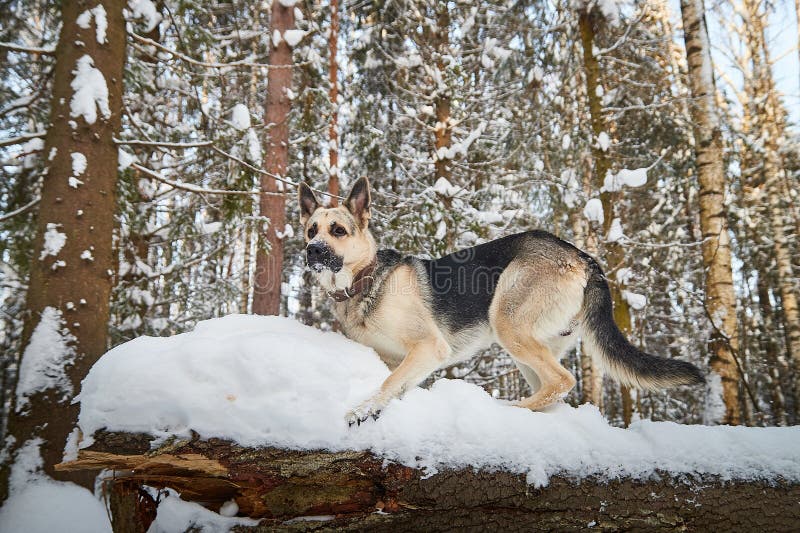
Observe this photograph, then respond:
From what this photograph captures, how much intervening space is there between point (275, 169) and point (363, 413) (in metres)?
6.49

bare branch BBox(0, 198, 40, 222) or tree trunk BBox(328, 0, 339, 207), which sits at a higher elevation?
tree trunk BBox(328, 0, 339, 207)

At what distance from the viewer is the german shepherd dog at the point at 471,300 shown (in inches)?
142

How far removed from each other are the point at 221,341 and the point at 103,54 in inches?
152

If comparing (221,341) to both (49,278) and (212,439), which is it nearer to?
(212,439)

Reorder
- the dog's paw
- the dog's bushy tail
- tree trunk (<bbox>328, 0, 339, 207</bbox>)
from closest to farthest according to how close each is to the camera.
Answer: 1. the dog's paw
2. the dog's bushy tail
3. tree trunk (<bbox>328, 0, 339, 207</bbox>)

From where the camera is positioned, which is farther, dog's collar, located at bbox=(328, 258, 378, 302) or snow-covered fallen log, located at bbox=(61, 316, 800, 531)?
dog's collar, located at bbox=(328, 258, 378, 302)

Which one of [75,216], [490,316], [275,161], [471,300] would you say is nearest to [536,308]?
[490,316]

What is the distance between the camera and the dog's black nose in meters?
3.80

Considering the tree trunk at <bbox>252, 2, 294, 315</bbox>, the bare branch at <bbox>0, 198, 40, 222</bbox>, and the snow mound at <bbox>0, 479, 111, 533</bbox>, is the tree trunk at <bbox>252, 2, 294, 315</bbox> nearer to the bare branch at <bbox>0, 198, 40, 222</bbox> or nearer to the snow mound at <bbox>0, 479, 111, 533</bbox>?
the bare branch at <bbox>0, 198, 40, 222</bbox>

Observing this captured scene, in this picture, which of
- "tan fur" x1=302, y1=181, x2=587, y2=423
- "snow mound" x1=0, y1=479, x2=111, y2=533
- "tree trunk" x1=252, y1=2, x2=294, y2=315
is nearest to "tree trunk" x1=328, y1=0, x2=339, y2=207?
"tree trunk" x1=252, y1=2, x2=294, y2=315

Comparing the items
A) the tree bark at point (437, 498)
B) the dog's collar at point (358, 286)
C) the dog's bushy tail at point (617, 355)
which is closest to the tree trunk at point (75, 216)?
→ the tree bark at point (437, 498)

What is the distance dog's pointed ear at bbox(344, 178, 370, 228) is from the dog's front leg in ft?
4.86

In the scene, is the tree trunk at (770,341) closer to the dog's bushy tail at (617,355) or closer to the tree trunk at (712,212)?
the tree trunk at (712,212)

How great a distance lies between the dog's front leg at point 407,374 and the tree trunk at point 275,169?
4.22m
